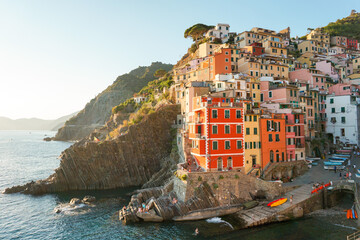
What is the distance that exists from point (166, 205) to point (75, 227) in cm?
1275

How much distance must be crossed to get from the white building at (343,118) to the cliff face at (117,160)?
38.4m

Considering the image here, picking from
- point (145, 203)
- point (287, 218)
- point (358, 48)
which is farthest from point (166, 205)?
point (358, 48)

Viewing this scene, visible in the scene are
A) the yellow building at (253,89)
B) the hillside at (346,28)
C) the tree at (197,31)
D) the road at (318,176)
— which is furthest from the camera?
the hillside at (346,28)

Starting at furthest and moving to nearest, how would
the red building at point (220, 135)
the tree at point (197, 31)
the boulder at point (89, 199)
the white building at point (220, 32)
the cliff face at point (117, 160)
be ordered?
the tree at point (197, 31), the white building at point (220, 32), the cliff face at point (117, 160), the boulder at point (89, 199), the red building at point (220, 135)

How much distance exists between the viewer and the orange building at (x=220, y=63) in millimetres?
58781

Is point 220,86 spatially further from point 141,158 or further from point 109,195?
point 109,195

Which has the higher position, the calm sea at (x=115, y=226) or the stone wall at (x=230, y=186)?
the stone wall at (x=230, y=186)

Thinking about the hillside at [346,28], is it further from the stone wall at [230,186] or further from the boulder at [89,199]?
the boulder at [89,199]

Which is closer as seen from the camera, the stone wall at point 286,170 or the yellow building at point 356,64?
the stone wall at point 286,170

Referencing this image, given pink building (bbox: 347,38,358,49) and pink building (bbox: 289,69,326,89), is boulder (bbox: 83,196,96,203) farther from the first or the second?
pink building (bbox: 347,38,358,49)

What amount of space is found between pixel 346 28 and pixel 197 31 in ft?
243

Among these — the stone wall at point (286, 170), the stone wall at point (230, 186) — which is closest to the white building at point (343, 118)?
the stone wall at point (286, 170)

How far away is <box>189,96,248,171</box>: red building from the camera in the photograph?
37.8 meters

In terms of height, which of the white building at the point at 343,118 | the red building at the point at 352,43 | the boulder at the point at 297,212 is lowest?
the boulder at the point at 297,212
